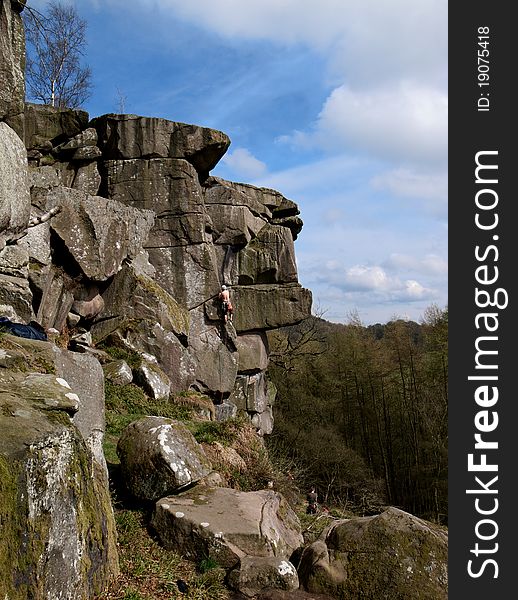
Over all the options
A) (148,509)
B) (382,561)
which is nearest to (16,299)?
(148,509)

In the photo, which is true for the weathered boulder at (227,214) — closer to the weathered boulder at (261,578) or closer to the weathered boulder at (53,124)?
the weathered boulder at (53,124)

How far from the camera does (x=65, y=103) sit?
23844mm

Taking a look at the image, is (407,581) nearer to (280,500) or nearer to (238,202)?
(280,500)

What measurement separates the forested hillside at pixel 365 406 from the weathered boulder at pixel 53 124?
16.7 m

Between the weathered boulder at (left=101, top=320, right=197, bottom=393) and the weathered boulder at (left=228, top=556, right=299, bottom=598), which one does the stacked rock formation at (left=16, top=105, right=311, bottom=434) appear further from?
the weathered boulder at (left=228, top=556, right=299, bottom=598)

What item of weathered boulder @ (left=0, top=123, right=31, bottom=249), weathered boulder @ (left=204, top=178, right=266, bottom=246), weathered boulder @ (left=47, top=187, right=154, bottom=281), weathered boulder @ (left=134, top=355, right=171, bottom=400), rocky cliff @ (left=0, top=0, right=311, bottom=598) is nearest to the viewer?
rocky cliff @ (left=0, top=0, right=311, bottom=598)

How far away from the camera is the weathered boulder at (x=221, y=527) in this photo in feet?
17.0

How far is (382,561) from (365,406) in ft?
85.1


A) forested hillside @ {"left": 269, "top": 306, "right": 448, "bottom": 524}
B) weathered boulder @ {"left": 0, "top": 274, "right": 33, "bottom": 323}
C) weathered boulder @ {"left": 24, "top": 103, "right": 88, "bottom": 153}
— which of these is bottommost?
forested hillside @ {"left": 269, "top": 306, "right": 448, "bottom": 524}

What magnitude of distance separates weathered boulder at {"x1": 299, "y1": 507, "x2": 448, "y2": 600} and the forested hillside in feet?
62.5

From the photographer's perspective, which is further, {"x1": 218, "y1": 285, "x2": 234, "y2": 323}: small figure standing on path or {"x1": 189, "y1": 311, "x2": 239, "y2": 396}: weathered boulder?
{"x1": 218, "y1": 285, "x2": 234, "y2": 323}: small figure standing on path

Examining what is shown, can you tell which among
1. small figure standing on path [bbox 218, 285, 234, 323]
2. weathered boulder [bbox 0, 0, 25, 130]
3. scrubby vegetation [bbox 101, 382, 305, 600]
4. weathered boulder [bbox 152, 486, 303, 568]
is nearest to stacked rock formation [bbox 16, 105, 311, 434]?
small figure standing on path [bbox 218, 285, 234, 323]

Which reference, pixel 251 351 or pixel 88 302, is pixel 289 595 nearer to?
pixel 88 302

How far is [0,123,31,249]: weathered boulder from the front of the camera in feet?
18.8
